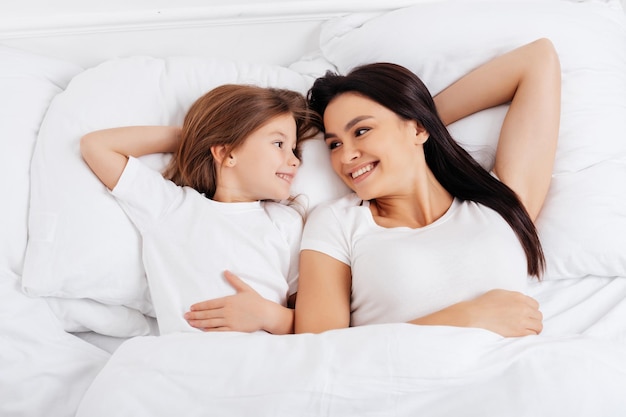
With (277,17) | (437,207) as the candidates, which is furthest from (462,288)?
(277,17)

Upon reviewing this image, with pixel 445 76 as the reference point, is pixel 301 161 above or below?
below

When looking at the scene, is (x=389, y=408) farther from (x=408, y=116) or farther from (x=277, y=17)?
(x=277, y=17)

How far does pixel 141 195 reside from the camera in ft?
4.29

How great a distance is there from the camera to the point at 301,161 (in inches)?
57.4

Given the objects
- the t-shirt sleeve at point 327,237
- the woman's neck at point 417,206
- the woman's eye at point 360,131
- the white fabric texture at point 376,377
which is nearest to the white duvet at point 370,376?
the white fabric texture at point 376,377

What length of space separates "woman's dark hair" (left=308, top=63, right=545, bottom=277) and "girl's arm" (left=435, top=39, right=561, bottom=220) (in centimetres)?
6

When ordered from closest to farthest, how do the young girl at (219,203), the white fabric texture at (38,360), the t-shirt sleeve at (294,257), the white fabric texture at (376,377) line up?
1. the white fabric texture at (376,377)
2. the white fabric texture at (38,360)
3. the young girl at (219,203)
4. the t-shirt sleeve at (294,257)

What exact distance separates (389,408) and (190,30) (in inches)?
48.3

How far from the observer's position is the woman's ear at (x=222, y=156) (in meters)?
1.40

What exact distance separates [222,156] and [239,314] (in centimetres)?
40

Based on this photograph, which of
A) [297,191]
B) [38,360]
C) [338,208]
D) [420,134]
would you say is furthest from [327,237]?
[38,360]

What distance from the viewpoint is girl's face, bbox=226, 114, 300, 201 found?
4.48ft

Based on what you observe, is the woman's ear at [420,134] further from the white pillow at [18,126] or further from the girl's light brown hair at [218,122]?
the white pillow at [18,126]

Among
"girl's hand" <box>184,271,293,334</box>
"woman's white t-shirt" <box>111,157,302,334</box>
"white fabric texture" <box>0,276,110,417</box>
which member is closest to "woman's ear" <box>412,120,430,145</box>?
"woman's white t-shirt" <box>111,157,302,334</box>
